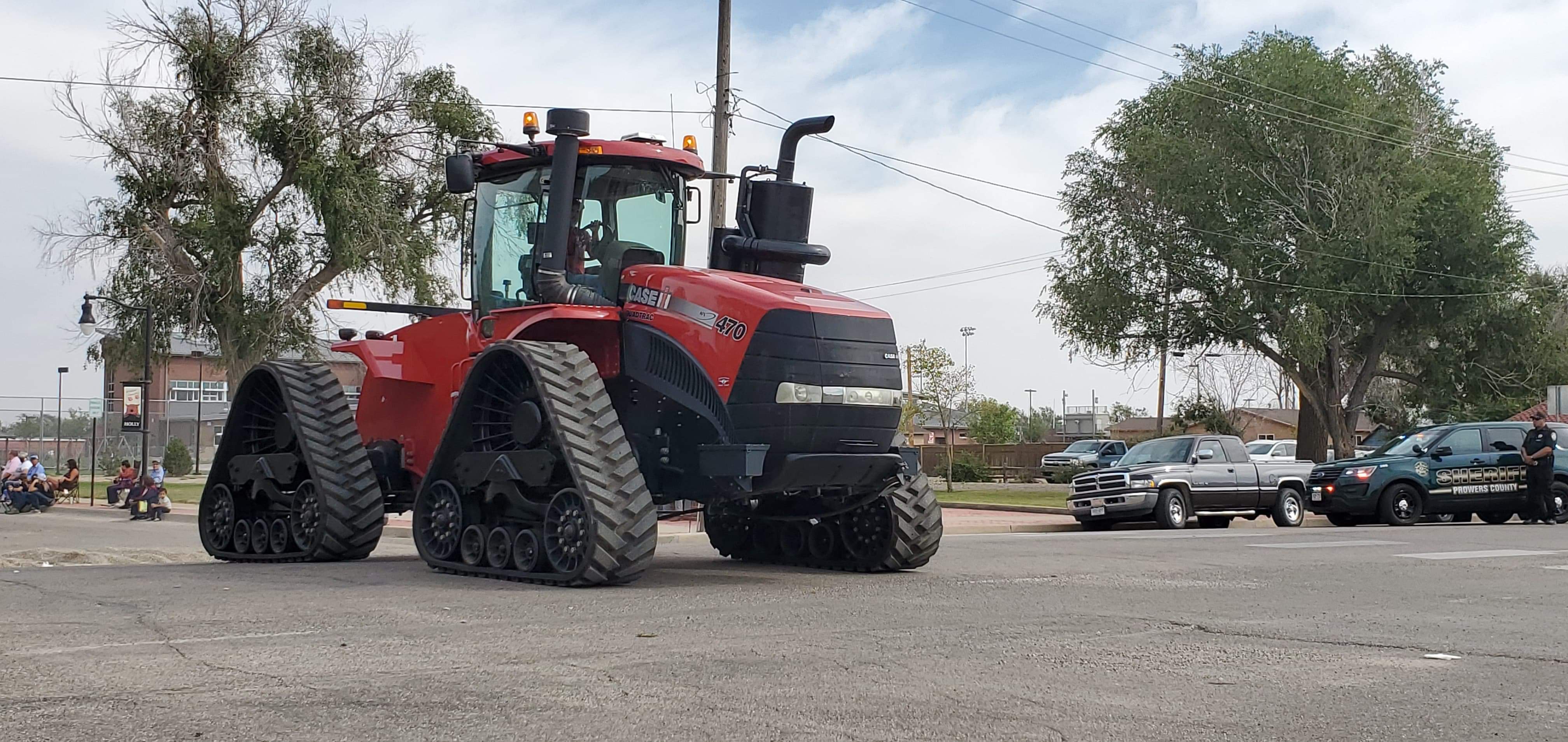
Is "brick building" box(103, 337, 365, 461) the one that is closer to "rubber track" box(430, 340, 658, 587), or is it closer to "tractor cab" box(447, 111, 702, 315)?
"tractor cab" box(447, 111, 702, 315)

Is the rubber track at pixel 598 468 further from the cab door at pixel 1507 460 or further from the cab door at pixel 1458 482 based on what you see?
the cab door at pixel 1507 460

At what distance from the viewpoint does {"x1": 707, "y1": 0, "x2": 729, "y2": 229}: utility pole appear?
21078 mm

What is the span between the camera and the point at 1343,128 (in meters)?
36.2

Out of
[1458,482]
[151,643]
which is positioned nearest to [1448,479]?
[1458,482]

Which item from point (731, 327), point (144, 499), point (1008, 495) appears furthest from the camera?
point (1008, 495)

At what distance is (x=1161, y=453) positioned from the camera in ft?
78.4

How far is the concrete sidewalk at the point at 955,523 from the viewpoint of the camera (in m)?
20.5

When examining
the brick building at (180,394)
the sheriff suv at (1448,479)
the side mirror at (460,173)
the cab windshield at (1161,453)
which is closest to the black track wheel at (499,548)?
the side mirror at (460,173)

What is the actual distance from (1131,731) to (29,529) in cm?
2465

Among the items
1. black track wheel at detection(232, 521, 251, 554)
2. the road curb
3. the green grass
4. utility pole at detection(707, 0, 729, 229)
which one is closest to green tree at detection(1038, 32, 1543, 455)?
the green grass

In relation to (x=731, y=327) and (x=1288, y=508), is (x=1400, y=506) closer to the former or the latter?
(x=1288, y=508)

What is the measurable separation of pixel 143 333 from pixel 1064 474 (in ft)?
103

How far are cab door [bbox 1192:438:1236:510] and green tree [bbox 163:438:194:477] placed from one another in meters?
40.3

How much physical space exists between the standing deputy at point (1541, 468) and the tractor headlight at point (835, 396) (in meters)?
16.2
